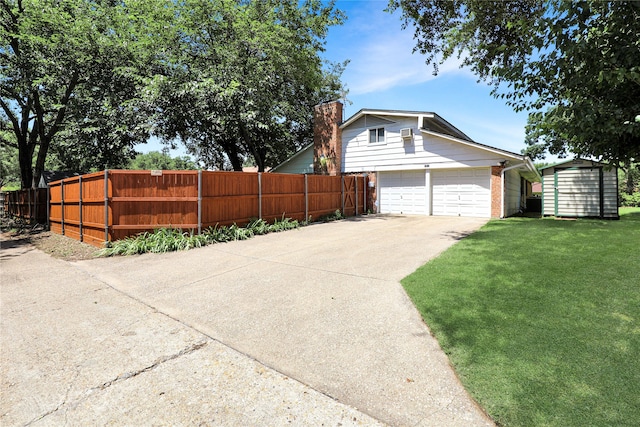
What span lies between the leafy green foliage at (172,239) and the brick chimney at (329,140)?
8.44m

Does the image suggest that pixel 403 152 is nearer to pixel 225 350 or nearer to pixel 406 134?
pixel 406 134

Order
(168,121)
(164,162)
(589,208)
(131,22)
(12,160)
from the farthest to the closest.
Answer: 1. (164,162)
2. (12,160)
3. (168,121)
4. (131,22)
5. (589,208)

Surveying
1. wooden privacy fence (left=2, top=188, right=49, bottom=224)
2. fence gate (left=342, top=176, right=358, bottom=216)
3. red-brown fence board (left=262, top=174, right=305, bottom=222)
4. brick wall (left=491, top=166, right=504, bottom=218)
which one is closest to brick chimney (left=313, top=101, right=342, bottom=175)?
fence gate (left=342, top=176, right=358, bottom=216)

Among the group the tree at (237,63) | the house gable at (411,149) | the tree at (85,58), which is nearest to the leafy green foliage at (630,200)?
the house gable at (411,149)

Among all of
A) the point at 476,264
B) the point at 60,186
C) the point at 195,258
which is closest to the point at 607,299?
the point at 476,264

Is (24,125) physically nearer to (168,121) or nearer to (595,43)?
(168,121)

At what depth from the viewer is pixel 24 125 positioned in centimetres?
1853

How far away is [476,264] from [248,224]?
7.10m

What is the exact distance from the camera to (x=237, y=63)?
14.9 metres

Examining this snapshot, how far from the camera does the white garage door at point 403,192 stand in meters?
15.7

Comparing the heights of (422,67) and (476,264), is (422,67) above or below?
above

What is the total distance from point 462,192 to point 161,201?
12.5 meters

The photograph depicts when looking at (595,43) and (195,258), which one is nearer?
(595,43)

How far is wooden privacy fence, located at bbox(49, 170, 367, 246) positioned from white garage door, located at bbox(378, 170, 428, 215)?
6215 millimetres
